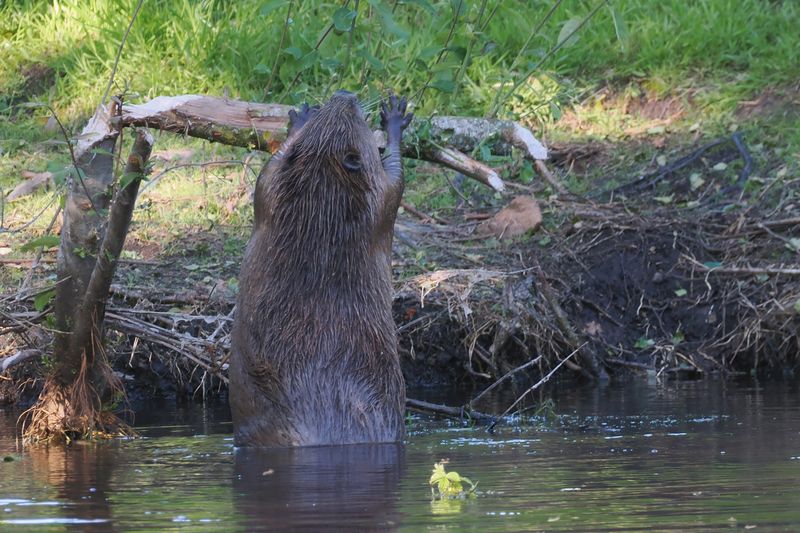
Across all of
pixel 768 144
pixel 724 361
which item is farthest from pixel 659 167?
pixel 724 361

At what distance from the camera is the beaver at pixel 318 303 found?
4.84m

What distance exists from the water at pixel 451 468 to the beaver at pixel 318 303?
5.8 inches

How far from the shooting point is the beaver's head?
501cm

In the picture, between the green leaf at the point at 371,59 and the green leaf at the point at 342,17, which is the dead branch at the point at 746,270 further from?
the green leaf at the point at 342,17

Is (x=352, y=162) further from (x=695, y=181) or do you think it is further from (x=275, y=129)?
(x=695, y=181)

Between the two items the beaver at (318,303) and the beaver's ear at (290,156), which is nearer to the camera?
the beaver at (318,303)

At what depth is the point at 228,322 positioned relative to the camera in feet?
20.4

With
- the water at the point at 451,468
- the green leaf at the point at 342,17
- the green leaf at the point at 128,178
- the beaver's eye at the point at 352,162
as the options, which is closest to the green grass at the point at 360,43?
the green leaf at the point at 342,17

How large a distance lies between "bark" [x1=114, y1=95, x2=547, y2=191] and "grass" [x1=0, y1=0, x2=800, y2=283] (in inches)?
122

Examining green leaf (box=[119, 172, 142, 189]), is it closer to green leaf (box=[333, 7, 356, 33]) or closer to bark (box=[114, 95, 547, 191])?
bark (box=[114, 95, 547, 191])

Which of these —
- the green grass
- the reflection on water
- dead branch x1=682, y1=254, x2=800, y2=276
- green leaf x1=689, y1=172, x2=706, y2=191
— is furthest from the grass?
the reflection on water

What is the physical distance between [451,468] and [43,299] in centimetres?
201

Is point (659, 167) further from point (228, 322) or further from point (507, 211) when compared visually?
point (228, 322)

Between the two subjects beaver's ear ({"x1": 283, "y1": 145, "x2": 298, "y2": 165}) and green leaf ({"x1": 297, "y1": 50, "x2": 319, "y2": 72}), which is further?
green leaf ({"x1": 297, "y1": 50, "x2": 319, "y2": 72})
